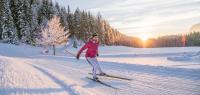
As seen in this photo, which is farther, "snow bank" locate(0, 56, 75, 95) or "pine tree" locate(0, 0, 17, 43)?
"pine tree" locate(0, 0, 17, 43)

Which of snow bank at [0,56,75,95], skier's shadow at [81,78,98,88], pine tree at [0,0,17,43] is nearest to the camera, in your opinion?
snow bank at [0,56,75,95]

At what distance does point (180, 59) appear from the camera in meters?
37.7

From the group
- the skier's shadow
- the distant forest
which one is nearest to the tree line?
the distant forest

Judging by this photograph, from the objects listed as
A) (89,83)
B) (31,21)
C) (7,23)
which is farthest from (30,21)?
(89,83)

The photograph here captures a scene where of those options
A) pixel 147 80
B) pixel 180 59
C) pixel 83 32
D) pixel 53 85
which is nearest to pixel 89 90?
pixel 53 85

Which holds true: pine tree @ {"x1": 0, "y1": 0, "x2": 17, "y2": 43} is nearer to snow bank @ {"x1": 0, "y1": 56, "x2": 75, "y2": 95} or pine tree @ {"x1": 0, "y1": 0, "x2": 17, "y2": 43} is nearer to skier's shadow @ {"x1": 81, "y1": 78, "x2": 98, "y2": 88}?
snow bank @ {"x1": 0, "y1": 56, "x2": 75, "y2": 95}

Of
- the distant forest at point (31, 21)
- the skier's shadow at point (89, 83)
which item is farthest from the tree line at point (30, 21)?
the skier's shadow at point (89, 83)

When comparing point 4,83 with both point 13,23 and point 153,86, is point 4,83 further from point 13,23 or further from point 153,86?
point 13,23

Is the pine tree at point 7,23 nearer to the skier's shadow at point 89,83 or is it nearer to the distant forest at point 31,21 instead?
the distant forest at point 31,21

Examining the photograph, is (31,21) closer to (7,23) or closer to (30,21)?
(30,21)

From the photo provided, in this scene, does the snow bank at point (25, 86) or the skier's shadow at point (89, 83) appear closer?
the snow bank at point (25, 86)

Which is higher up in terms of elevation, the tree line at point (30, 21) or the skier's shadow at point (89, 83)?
the tree line at point (30, 21)

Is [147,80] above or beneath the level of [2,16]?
beneath

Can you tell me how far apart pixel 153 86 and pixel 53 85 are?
3839mm
